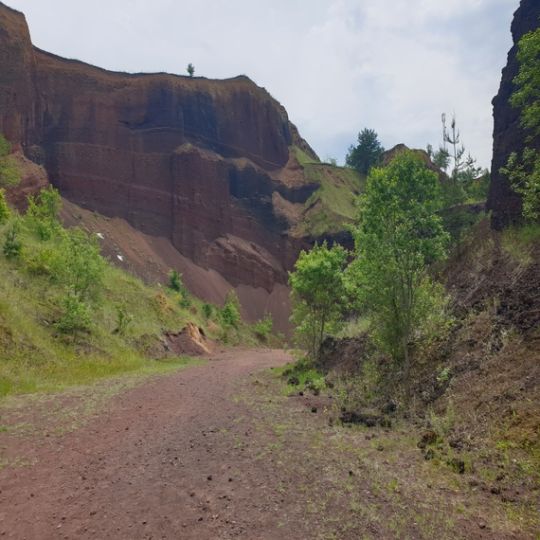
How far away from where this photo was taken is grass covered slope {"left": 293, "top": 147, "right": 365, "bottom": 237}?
65812 millimetres

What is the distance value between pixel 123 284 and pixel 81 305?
14.0 metres

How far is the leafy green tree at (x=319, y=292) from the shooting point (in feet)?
67.4

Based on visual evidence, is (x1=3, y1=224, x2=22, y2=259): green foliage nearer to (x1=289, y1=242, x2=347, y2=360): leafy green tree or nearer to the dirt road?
(x1=289, y1=242, x2=347, y2=360): leafy green tree

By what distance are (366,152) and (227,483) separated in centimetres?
8190

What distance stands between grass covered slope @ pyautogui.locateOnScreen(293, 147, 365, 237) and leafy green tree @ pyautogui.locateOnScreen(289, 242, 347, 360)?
1557 inches

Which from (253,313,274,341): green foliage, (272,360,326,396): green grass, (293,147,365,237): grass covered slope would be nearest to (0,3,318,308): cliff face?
(293,147,365,237): grass covered slope

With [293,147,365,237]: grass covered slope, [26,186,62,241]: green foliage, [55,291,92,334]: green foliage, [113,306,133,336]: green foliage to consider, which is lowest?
[113,306,133,336]: green foliage

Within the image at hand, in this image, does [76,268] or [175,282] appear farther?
[175,282]

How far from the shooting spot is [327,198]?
70.2 m

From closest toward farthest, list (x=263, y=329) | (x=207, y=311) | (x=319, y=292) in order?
(x=319, y=292), (x=207, y=311), (x=263, y=329)

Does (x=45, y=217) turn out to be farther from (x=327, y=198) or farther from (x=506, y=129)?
(x=327, y=198)

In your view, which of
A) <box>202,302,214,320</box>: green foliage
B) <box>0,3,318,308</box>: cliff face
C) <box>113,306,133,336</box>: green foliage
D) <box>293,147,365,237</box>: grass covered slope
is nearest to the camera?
<box>113,306,133,336</box>: green foliage

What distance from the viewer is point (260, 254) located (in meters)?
62.3

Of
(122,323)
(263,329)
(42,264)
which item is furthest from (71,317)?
(263,329)
